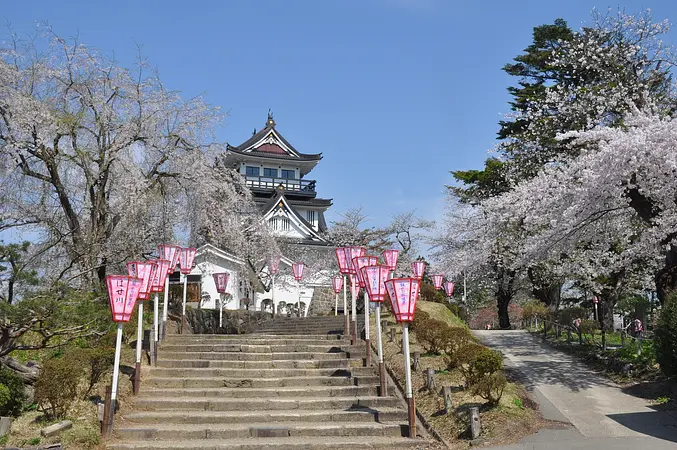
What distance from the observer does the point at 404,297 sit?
1011 cm

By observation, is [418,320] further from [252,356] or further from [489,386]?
[489,386]

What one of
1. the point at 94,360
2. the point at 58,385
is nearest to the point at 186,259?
the point at 94,360

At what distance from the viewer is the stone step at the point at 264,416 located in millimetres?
10125

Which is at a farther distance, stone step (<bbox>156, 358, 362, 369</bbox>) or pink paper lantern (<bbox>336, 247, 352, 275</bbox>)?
pink paper lantern (<bbox>336, 247, 352, 275</bbox>)

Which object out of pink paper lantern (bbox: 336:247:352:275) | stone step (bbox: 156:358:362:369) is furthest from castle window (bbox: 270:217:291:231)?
stone step (bbox: 156:358:362:369)

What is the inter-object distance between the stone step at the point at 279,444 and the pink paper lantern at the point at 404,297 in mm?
2005

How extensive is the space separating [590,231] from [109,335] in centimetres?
1127

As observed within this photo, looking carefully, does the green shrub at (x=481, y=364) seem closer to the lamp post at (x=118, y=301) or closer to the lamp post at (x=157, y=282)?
the lamp post at (x=118, y=301)

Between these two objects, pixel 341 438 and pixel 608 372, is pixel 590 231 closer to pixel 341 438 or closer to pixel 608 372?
pixel 608 372

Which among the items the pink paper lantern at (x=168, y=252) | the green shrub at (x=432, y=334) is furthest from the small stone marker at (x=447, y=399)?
the pink paper lantern at (x=168, y=252)

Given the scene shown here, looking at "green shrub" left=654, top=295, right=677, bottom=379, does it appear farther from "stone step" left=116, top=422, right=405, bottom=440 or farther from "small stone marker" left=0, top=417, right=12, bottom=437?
"small stone marker" left=0, top=417, right=12, bottom=437

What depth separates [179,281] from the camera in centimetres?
2953

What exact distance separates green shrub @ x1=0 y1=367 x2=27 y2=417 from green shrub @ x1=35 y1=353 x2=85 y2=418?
58 centimetres

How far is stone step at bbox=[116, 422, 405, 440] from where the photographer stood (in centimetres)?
953
